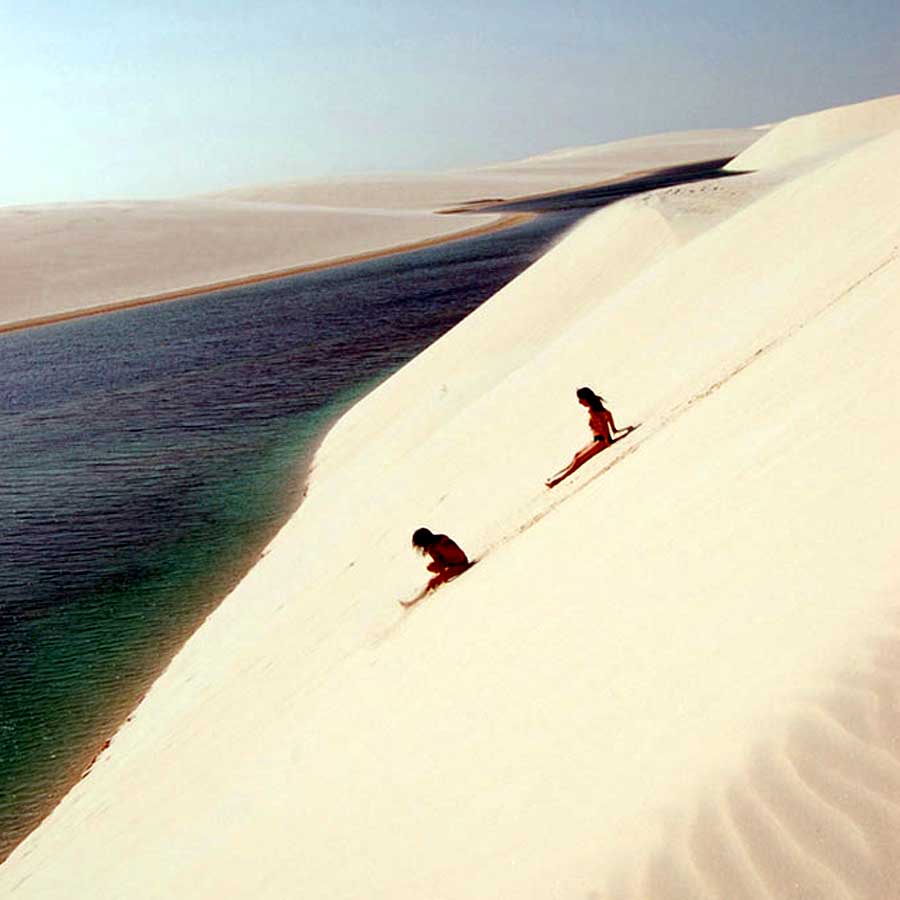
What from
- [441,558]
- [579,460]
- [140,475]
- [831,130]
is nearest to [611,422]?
[579,460]

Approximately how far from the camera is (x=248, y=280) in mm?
43781

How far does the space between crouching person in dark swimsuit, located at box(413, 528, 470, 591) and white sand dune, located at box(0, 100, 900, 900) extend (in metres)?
0.18

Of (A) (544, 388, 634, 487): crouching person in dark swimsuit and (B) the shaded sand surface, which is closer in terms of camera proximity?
(A) (544, 388, 634, 487): crouching person in dark swimsuit

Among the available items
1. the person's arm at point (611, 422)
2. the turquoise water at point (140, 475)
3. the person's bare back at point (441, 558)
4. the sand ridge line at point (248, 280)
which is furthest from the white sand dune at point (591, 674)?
the sand ridge line at point (248, 280)

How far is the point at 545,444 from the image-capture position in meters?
9.46

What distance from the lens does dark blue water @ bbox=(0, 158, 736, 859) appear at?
28.6ft

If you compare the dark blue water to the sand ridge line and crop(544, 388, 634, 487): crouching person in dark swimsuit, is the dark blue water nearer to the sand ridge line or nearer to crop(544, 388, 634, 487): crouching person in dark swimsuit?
crop(544, 388, 634, 487): crouching person in dark swimsuit

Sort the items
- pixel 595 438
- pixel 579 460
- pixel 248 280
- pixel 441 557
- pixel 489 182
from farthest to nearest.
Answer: pixel 489 182 → pixel 248 280 → pixel 595 438 → pixel 579 460 → pixel 441 557

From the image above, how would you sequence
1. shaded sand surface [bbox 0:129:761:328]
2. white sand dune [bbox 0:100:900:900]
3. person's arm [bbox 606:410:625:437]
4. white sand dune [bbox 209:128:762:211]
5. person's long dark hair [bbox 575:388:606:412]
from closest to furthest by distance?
white sand dune [bbox 0:100:900:900], person's long dark hair [bbox 575:388:606:412], person's arm [bbox 606:410:625:437], shaded sand surface [bbox 0:129:761:328], white sand dune [bbox 209:128:762:211]

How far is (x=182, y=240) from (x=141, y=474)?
4487 centimetres

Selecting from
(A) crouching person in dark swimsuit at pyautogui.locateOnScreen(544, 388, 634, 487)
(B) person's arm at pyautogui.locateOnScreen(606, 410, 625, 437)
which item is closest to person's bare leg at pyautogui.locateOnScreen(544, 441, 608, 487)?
(A) crouching person in dark swimsuit at pyautogui.locateOnScreen(544, 388, 634, 487)

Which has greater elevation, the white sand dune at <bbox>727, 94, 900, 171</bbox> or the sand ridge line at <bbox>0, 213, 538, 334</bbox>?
the sand ridge line at <bbox>0, 213, 538, 334</bbox>

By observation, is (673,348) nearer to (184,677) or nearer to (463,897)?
(184,677)

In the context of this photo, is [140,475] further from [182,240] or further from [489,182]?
[489,182]
